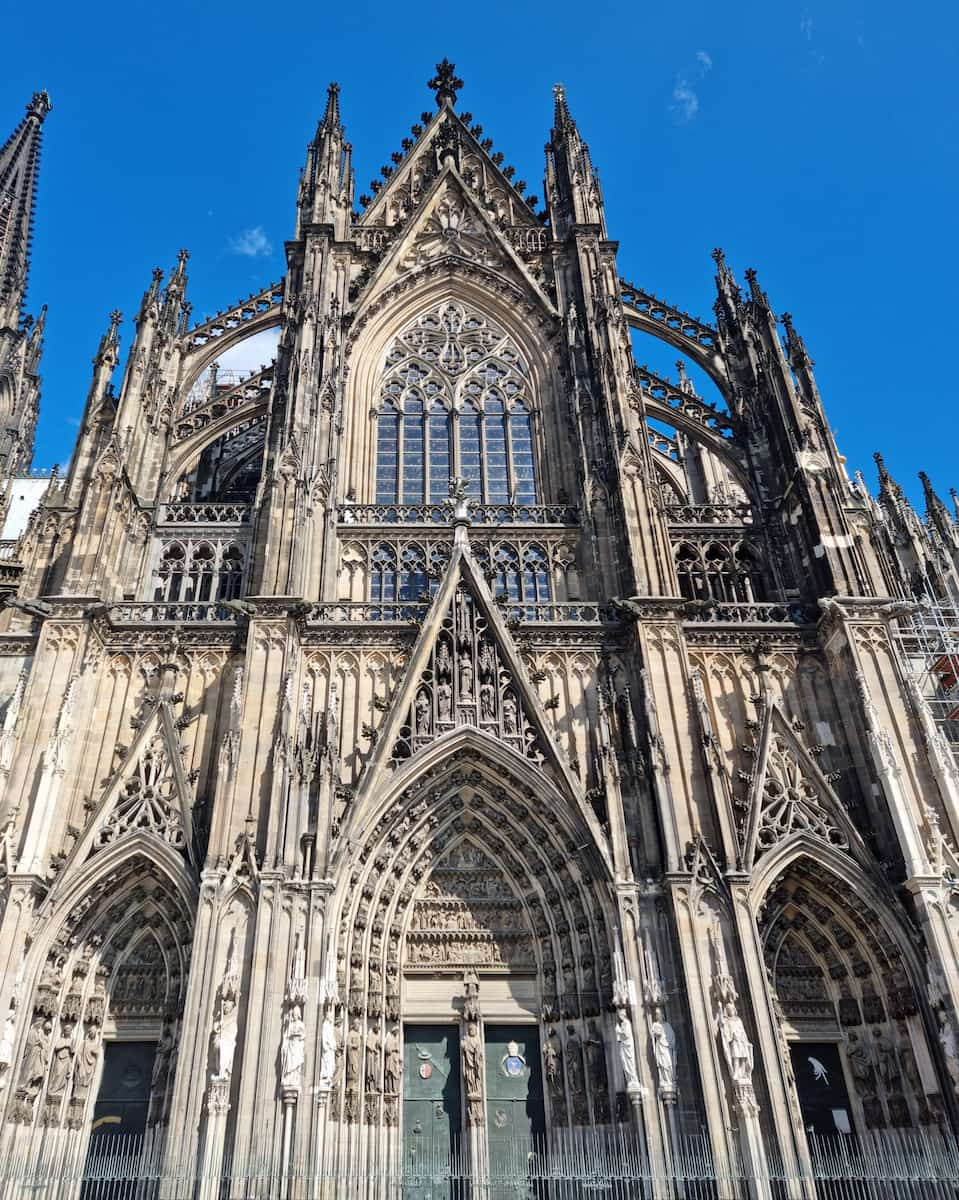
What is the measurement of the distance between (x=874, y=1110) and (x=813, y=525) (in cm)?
1002

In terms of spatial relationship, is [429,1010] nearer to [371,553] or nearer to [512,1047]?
[512,1047]

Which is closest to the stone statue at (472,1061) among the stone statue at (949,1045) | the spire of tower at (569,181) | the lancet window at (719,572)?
the stone statue at (949,1045)

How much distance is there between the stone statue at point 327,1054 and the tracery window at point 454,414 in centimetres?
1118

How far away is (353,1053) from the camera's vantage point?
13.9 meters

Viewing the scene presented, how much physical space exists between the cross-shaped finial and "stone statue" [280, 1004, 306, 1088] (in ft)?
84.3

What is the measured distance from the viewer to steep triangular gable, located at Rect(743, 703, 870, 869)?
49.5 ft

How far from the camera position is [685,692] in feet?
53.1

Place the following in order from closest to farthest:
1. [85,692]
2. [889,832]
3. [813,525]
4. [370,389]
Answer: [889,832], [85,692], [813,525], [370,389]

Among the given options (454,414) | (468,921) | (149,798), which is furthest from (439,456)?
(468,921)

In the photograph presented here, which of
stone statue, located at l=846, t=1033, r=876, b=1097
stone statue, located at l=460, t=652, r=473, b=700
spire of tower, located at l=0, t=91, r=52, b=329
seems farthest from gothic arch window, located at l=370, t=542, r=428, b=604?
spire of tower, located at l=0, t=91, r=52, b=329

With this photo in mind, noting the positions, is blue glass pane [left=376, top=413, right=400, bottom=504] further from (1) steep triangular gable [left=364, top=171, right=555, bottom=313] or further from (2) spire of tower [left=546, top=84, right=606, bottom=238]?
(2) spire of tower [left=546, top=84, right=606, bottom=238]

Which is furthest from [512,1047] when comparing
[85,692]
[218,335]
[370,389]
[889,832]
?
[218,335]

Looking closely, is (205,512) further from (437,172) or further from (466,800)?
(437,172)

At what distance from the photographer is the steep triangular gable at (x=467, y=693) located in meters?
15.9
